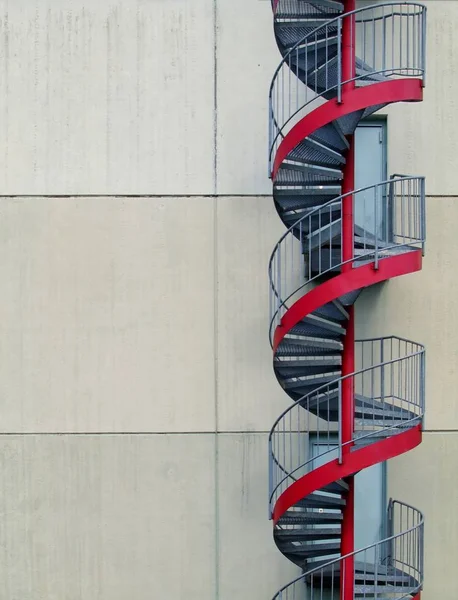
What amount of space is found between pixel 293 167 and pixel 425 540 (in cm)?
417

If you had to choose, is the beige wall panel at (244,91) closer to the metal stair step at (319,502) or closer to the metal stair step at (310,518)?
the metal stair step at (319,502)

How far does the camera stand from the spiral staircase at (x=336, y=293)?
863 centimetres

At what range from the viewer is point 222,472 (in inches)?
389

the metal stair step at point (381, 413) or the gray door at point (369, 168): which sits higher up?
the gray door at point (369, 168)

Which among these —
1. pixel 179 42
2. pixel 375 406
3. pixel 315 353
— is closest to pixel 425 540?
pixel 375 406

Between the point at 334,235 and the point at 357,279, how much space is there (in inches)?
28.8

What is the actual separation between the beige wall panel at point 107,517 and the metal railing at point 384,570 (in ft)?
3.64

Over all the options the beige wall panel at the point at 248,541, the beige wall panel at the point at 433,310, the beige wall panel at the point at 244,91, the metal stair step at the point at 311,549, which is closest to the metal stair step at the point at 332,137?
the beige wall panel at the point at 244,91

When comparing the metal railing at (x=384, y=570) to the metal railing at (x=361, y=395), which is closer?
the metal railing at (x=384, y=570)

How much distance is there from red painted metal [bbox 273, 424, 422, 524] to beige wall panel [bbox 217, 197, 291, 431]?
4.23 ft

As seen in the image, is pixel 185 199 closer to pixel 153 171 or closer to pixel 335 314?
pixel 153 171

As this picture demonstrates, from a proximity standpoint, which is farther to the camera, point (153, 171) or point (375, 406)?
Answer: point (153, 171)

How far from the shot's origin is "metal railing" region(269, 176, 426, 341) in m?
9.20

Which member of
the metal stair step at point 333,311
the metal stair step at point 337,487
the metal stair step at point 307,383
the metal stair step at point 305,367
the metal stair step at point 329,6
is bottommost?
the metal stair step at point 337,487
